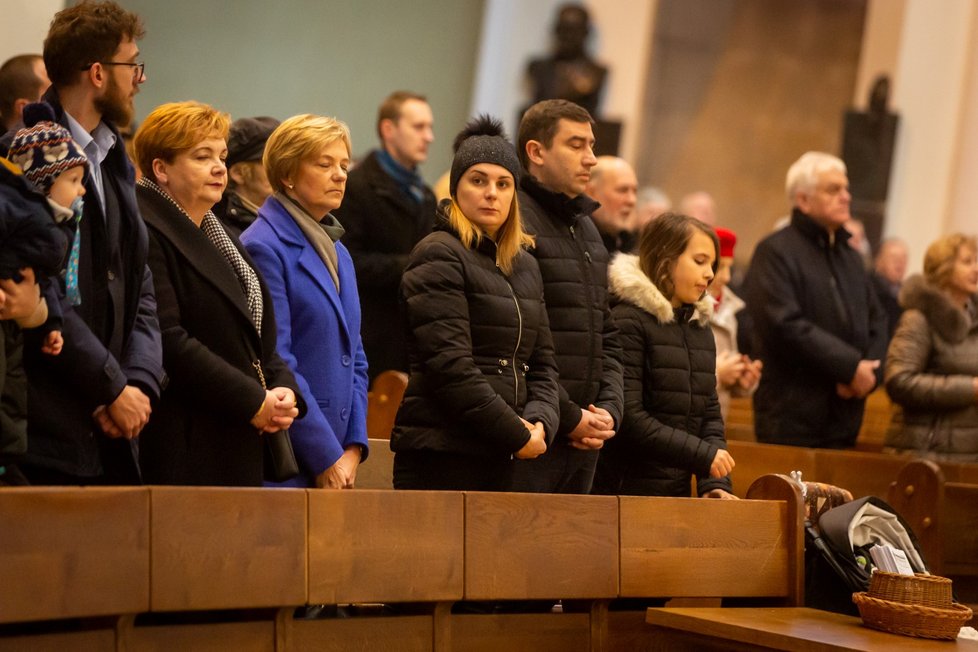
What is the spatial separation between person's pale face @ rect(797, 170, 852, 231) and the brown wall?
25.5 ft

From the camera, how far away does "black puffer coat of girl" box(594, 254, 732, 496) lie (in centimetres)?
440

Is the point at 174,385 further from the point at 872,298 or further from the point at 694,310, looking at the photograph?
the point at 872,298

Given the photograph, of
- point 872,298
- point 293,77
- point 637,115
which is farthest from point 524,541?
point 637,115

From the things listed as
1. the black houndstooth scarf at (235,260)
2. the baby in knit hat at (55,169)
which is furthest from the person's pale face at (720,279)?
the baby in knit hat at (55,169)

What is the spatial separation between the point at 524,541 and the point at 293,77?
7.90 m

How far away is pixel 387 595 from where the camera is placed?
10.9ft

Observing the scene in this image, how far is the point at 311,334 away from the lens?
3.84 meters

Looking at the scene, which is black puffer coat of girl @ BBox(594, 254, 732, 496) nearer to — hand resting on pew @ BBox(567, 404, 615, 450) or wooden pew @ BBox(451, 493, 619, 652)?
hand resting on pew @ BBox(567, 404, 615, 450)

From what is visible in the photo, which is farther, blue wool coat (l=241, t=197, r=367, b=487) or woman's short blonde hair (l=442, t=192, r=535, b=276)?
woman's short blonde hair (l=442, t=192, r=535, b=276)

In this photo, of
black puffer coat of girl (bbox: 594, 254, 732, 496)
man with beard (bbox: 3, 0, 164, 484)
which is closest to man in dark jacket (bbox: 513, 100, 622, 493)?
black puffer coat of girl (bbox: 594, 254, 732, 496)

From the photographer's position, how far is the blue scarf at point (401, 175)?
606 centimetres

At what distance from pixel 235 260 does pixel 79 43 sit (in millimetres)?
647

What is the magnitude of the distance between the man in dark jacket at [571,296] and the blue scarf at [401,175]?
5.33ft

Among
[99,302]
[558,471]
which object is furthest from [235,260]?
[558,471]
